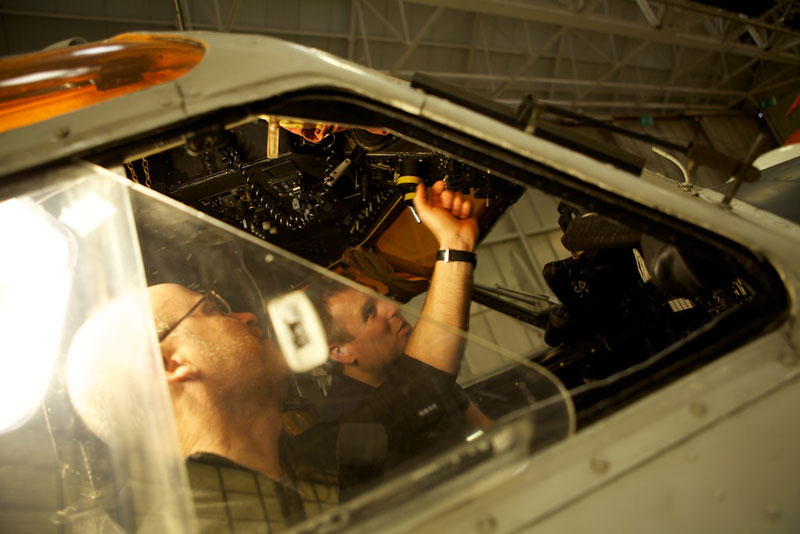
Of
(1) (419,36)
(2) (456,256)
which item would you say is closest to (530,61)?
(1) (419,36)

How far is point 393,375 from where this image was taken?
1.18m

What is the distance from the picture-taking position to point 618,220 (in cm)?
93

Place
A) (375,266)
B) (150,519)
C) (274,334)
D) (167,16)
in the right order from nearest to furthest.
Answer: (150,519) < (274,334) < (375,266) < (167,16)

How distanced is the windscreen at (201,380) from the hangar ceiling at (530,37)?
5388mm

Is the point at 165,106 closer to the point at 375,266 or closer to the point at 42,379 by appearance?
the point at 42,379

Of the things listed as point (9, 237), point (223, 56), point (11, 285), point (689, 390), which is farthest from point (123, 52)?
point (689, 390)

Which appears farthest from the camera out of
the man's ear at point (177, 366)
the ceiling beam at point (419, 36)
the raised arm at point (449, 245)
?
the ceiling beam at point (419, 36)

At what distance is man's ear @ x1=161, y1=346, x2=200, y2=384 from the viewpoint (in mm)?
1144

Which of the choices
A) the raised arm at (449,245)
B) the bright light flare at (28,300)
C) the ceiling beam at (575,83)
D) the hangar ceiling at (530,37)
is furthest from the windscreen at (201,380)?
the ceiling beam at (575,83)

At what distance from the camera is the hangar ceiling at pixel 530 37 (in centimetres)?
539

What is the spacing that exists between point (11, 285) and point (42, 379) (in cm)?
26

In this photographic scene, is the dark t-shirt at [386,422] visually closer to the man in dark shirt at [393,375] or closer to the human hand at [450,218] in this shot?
the man in dark shirt at [393,375]

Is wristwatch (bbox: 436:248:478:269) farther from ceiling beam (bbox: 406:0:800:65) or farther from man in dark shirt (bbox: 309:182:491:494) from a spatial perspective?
ceiling beam (bbox: 406:0:800:65)

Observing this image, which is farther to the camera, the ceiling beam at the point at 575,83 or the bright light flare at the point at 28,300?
the ceiling beam at the point at 575,83
